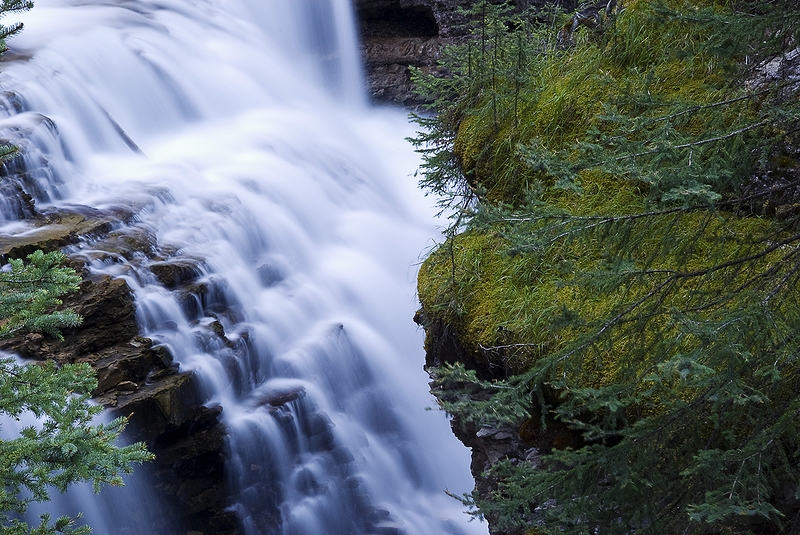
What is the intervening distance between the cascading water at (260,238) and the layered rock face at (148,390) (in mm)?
174

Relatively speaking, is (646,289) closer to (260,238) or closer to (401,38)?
(260,238)

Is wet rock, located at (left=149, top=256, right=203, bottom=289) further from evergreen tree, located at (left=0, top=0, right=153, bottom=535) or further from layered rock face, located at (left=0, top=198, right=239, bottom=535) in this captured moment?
evergreen tree, located at (left=0, top=0, right=153, bottom=535)

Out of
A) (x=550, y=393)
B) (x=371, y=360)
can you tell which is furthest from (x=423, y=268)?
(x=371, y=360)

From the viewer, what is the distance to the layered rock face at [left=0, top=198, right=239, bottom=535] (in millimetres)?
5906

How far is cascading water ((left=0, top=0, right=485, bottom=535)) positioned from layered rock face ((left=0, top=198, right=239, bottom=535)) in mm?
174

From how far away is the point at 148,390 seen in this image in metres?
6.01

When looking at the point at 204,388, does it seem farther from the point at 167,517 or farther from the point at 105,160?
the point at 105,160

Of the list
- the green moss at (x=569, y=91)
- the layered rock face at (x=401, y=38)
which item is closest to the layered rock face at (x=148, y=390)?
the green moss at (x=569, y=91)

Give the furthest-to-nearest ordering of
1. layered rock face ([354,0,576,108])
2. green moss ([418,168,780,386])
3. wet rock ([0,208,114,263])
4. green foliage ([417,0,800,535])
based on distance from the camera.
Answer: layered rock face ([354,0,576,108]), wet rock ([0,208,114,263]), green moss ([418,168,780,386]), green foliage ([417,0,800,535])

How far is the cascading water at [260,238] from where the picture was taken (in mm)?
6934

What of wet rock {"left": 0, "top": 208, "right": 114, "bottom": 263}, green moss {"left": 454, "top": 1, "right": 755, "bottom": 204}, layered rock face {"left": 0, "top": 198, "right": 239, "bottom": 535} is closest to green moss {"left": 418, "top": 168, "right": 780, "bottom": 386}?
green moss {"left": 454, "top": 1, "right": 755, "bottom": 204}

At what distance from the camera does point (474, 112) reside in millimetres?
5031

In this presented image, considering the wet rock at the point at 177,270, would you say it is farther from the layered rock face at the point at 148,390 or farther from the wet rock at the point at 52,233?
the wet rock at the point at 52,233

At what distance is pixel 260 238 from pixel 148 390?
295 cm
